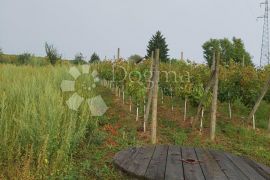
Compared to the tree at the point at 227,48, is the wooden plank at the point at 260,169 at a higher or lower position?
lower

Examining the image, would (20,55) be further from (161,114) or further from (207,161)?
(207,161)

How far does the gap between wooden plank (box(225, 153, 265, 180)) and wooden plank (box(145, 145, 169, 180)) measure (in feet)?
3.47

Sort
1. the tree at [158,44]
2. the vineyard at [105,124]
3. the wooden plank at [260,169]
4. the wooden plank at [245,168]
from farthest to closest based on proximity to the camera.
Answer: the tree at [158,44] < the vineyard at [105,124] < the wooden plank at [260,169] < the wooden plank at [245,168]

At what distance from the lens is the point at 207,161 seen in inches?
217

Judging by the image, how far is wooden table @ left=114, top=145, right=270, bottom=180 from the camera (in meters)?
4.72

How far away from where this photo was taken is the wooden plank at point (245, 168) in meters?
4.85

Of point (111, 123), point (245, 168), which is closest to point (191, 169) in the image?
point (245, 168)

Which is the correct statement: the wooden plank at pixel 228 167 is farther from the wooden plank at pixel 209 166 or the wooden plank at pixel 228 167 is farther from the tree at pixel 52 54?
the tree at pixel 52 54

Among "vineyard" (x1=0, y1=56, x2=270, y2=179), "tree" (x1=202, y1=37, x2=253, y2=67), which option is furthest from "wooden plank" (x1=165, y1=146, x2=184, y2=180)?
"tree" (x1=202, y1=37, x2=253, y2=67)

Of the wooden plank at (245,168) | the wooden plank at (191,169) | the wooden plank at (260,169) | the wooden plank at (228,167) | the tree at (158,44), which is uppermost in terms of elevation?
the tree at (158,44)

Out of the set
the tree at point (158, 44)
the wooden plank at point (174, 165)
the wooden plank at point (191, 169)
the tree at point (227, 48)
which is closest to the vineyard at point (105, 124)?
the wooden plank at point (174, 165)

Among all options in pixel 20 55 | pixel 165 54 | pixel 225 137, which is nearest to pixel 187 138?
pixel 225 137

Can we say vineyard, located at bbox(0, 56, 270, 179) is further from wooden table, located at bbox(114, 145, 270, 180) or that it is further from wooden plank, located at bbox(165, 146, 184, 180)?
wooden plank, located at bbox(165, 146, 184, 180)

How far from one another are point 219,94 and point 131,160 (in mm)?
8263
